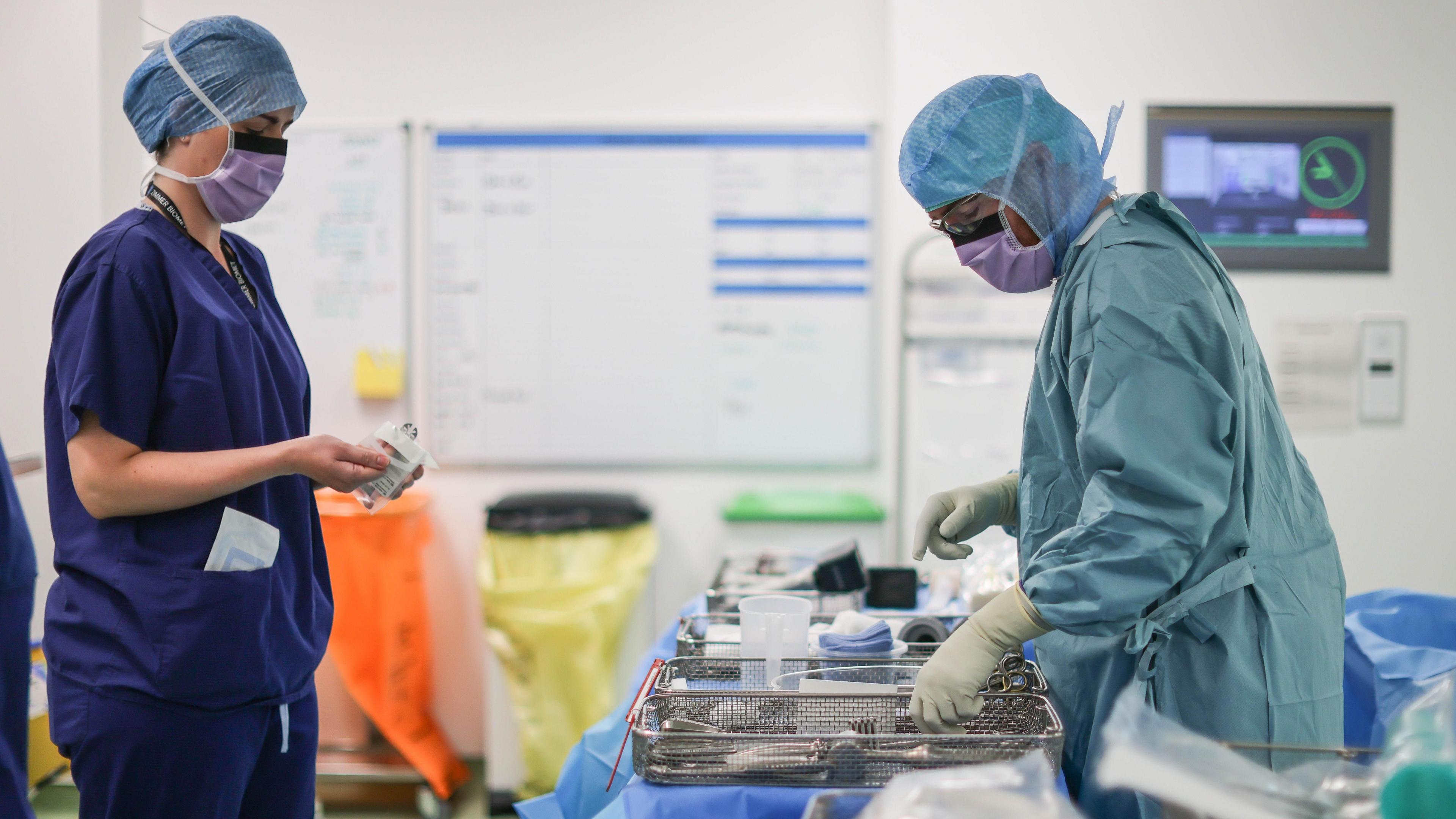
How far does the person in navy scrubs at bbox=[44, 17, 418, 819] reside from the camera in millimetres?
1061

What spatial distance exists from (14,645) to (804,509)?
1870mm

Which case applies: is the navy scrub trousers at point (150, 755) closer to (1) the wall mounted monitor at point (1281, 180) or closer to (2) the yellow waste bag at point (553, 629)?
(2) the yellow waste bag at point (553, 629)

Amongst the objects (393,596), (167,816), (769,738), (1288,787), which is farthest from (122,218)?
(393,596)

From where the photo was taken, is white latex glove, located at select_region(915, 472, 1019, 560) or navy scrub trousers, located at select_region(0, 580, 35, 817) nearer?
white latex glove, located at select_region(915, 472, 1019, 560)

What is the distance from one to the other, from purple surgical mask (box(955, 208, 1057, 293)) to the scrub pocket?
1.01 m

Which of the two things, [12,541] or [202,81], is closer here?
[202,81]

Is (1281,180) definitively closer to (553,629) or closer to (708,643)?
(708,643)

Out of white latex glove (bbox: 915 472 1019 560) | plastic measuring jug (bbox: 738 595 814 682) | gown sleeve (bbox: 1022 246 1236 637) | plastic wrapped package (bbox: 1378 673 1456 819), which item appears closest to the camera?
plastic wrapped package (bbox: 1378 673 1456 819)

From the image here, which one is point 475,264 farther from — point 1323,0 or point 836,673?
point 1323,0

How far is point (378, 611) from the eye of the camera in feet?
8.71

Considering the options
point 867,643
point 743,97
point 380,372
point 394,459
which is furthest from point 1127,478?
point 380,372

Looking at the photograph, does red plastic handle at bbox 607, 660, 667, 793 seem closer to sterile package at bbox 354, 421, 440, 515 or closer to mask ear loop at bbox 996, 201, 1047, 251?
sterile package at bbox 354, 421, 440, 515

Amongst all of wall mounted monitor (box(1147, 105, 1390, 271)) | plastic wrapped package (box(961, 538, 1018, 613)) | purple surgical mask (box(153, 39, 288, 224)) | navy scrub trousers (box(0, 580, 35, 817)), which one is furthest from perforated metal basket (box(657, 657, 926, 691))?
wall mounted monitor (box(1147, 105, 1390, 271))

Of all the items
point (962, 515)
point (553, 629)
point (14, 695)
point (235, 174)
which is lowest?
point (553, 629)
